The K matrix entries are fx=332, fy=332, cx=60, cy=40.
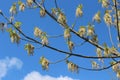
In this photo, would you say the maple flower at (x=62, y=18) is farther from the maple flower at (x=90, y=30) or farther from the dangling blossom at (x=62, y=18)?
the maple flower at (x=90, y=30)

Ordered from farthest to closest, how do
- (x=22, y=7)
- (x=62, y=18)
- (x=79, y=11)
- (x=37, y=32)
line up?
(x=22, y=7), (x=79, y=11), (x=37, y=32), (x=62, y=18)

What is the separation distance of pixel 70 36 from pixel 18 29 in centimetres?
148

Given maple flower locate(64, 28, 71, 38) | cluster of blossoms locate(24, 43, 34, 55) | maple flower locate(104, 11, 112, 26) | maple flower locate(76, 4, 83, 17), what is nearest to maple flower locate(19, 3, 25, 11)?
cluster of blossoms locate(24, 43, 34, 55)

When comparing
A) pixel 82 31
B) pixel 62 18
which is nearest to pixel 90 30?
pixel 82 31

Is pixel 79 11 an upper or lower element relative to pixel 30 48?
upper

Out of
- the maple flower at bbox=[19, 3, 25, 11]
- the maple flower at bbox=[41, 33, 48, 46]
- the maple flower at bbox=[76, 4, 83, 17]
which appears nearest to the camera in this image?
the maple flower at bbox=[41, 33, 48, 46]

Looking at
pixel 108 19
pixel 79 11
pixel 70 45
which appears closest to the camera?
pixel 70 45

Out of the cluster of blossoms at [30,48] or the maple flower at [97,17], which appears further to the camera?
the maple flower at [97,17]

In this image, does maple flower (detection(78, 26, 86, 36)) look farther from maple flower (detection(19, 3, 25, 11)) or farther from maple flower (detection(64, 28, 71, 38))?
maple flower (detection(19, 3, 25, 11))

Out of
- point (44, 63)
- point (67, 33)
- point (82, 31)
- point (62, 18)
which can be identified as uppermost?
point (62, 18)

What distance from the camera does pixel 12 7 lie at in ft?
34.0

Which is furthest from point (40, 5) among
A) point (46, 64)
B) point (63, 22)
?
point (46, 64)

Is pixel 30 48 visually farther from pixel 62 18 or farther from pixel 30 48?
pixel 62 18

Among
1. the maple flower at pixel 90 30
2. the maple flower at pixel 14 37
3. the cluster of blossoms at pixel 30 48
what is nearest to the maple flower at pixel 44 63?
the cluster of blossoms at pixel 30 48
